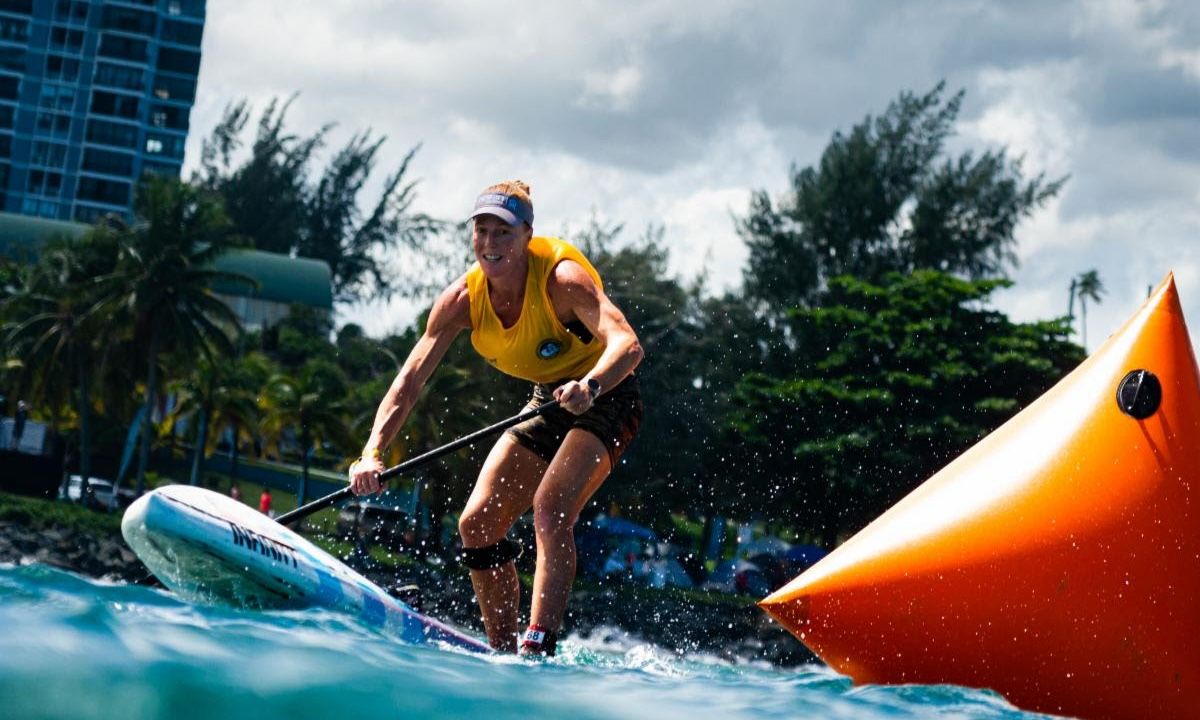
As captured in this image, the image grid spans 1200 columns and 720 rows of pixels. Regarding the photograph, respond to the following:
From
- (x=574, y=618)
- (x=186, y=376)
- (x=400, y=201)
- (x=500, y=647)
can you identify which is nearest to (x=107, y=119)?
(x=400, y=201)

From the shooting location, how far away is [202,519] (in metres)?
5.39

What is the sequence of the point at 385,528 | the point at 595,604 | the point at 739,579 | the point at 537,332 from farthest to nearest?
the point at 739,579, the point at 385,528, the point at 595,604, the point at 537,332

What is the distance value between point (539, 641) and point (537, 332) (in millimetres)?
1200

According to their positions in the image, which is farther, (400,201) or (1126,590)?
(400,201)

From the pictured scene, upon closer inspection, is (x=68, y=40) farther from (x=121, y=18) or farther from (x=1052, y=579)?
(x=1052, y=579)

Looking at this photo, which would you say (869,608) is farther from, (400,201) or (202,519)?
(400,201)

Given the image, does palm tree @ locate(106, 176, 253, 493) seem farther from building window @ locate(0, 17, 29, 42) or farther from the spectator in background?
building window @ locate(0, 17, 29, 42)

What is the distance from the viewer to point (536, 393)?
6.42 m

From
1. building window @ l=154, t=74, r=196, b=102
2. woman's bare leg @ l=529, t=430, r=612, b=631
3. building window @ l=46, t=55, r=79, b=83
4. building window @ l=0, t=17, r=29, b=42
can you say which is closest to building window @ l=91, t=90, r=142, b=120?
building window @ l=46, t=55, r=79, b=83

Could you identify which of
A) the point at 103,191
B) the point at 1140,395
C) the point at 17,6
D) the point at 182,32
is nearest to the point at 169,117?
the point at 182,32

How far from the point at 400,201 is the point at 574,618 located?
7538 centimetres

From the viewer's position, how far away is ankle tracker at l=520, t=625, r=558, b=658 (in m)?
5.64

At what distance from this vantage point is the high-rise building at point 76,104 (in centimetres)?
10512

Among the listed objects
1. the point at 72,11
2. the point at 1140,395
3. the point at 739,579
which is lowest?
the point at 739,579
